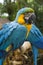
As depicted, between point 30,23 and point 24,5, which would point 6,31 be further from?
point 24,5

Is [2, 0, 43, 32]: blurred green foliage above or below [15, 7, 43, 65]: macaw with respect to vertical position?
above

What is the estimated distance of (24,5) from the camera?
2.13 metres

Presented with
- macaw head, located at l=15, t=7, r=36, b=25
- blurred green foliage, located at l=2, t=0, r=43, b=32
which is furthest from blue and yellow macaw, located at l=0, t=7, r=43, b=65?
blurred green foliage, located at l=2, t=0, r=43, b=32

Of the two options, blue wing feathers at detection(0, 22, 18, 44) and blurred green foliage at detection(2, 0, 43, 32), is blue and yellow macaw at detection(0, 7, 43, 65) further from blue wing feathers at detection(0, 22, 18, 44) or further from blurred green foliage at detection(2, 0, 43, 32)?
blurred green foliage at detection(2, 0, 43, 32)

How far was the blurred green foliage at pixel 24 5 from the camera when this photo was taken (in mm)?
2059

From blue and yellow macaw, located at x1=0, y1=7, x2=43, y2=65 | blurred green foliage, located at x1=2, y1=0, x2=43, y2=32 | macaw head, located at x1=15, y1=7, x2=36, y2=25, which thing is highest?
blurred green foliage, located at x1=2, y1=0, x2=43, y2=32

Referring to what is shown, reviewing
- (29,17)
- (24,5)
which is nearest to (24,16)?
(29,17)

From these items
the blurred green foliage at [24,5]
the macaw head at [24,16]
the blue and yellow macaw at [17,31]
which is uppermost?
the blurred green foliage at [24,5]

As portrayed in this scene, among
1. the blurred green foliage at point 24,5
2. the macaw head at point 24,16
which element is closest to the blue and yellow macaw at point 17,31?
the macaw head at point 24,16

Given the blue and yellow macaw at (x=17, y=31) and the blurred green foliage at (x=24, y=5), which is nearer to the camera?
the blue and yellow macaw at (x=17, y=31)

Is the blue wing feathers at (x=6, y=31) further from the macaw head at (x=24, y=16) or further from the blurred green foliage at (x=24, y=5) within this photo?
the blurred green foliage at (x=24, y=5)

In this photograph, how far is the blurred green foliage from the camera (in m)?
2.06

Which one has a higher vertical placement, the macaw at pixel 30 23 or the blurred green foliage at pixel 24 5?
the blurred green foliage at pixel 24 5

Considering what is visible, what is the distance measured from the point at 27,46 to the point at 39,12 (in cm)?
65
